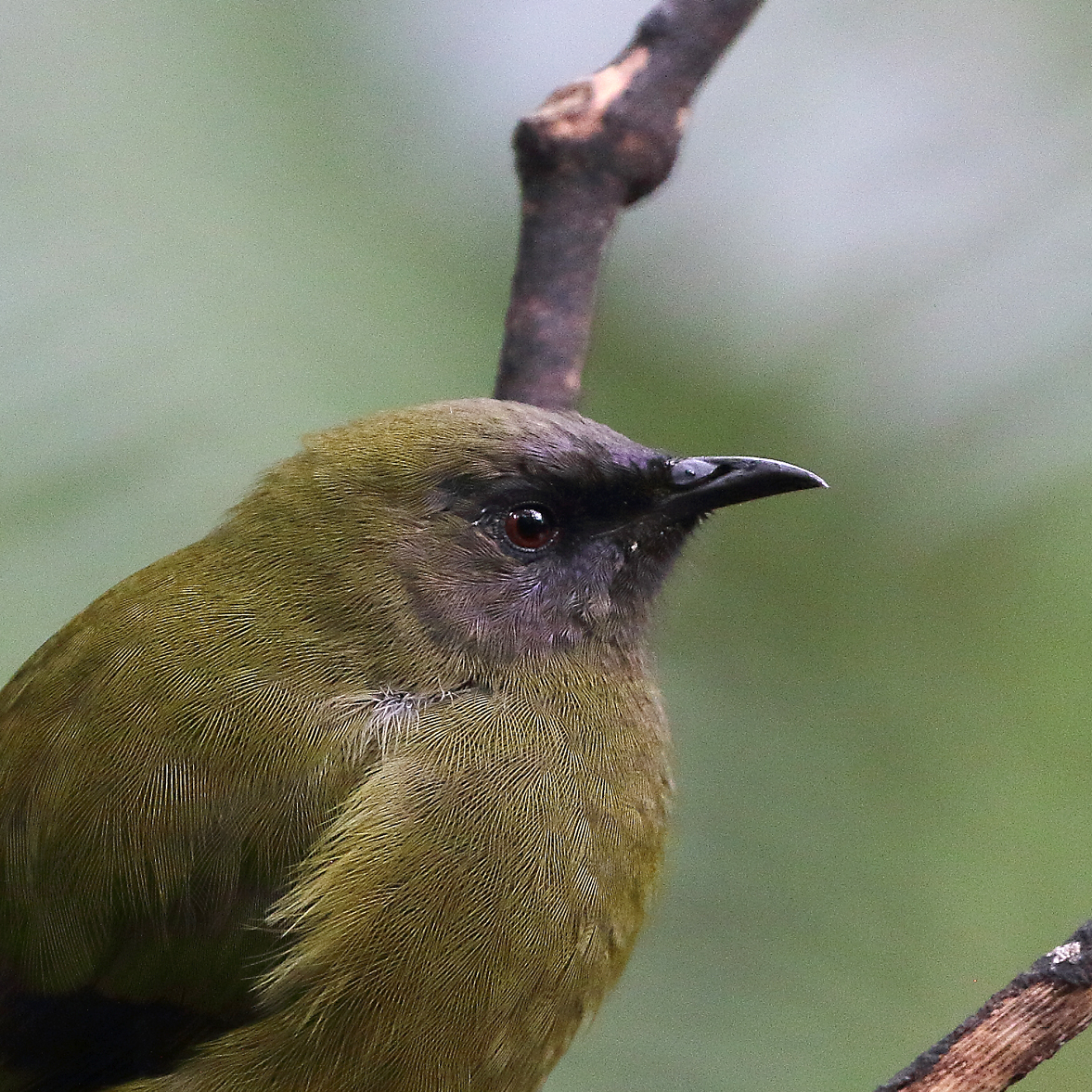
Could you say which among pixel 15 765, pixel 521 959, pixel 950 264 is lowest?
pixel 521 959

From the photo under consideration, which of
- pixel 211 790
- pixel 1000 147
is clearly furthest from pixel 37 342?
pixel 1000 147

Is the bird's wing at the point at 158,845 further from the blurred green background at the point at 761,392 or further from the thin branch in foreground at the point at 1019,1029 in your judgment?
the thin branch in foreground at the point at 1019,1029

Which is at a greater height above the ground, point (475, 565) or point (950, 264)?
point (950, 264)

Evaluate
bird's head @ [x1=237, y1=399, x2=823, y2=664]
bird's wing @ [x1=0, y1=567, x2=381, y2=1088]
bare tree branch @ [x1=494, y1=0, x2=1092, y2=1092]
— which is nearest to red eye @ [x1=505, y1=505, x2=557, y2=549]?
bird's head @ [x1=237, y1=399, x2=823, y2=664]

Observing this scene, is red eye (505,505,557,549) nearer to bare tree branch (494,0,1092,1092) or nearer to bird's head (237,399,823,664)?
bird's head (237,399,823,664)

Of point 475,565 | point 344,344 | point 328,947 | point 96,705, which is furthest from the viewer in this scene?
point 344,344

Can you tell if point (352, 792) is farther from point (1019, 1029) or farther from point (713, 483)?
point (1019, 1029)

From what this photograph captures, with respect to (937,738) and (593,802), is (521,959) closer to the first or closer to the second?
(593,802)

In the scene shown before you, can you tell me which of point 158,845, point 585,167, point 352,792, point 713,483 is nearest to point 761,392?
point 713,483

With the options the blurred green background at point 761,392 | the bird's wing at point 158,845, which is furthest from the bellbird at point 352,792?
the blurred green background at point 761,392
